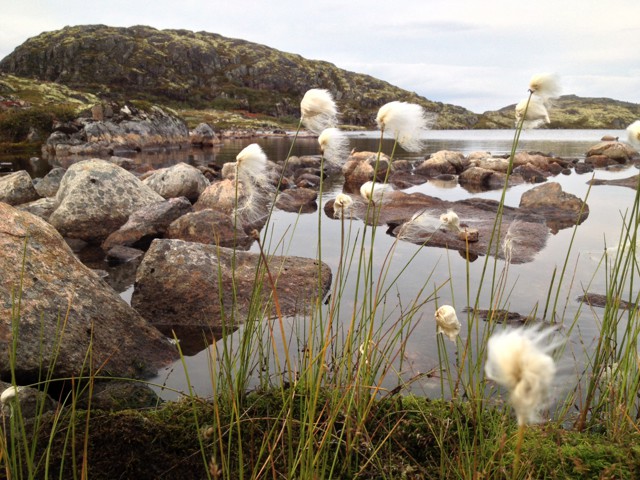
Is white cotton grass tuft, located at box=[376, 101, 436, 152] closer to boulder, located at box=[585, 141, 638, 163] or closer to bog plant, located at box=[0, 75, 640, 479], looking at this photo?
bog plant, located at box=[0, 75, 640, 479]

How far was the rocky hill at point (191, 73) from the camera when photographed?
3949 inches

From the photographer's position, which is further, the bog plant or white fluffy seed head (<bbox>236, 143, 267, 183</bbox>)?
white fluffy seed head (<bbox>236, 143, 267, 183</bbox>)

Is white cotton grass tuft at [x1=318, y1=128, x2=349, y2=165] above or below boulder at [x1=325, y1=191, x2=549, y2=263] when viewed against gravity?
above

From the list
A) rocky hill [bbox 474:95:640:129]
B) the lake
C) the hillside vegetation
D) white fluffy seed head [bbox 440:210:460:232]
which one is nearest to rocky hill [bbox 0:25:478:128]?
the hillside vegetation

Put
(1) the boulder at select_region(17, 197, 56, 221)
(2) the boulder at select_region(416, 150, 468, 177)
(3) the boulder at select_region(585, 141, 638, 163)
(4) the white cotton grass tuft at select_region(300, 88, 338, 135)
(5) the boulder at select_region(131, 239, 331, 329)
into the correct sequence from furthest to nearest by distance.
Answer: (3) the boulder at select_region(585, 141, 638, 163) < (2) the boulder at select_region(416, 150, 468, 177) < (1) the boulder at select_region(17, 197, 56, 221) < (5) the boulder at select_region(131, 239, 331, 329) < (4) the white cotton grass tuft at select_region(300, 88, 338, 135)

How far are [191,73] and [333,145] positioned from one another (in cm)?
12385

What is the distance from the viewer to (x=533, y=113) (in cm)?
195

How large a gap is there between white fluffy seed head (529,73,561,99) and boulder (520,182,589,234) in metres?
8.89

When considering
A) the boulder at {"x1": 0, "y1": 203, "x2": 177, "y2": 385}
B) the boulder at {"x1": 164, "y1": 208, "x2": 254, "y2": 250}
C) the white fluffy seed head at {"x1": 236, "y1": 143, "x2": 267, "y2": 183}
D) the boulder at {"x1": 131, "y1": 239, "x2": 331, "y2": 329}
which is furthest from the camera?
the boulder at {"x1": 164, "y1": 208, "x2": 254, "y2": 250}

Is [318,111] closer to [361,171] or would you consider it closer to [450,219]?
[450,219]

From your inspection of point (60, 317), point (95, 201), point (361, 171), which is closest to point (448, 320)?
point (60, 317)

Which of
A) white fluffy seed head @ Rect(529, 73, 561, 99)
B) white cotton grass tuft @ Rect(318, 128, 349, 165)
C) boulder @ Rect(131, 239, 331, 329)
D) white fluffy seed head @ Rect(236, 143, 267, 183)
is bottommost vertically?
boulder @ Rect(131, 239, 331, 329)

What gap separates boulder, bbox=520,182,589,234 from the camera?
10227 mm

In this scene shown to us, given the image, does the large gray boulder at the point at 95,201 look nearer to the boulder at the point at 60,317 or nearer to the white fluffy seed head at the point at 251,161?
the boulder at the point at 60,317
